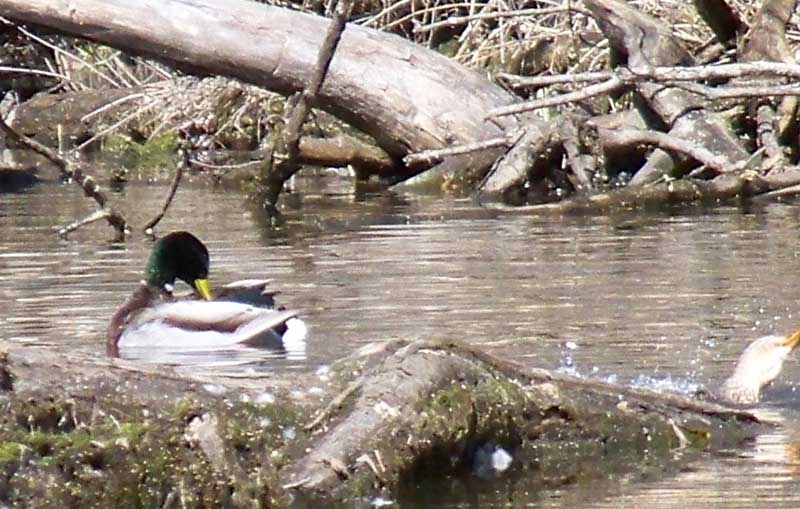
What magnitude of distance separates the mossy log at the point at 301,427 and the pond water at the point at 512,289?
165mm

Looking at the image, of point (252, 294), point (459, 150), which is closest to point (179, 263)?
point (252, 294)

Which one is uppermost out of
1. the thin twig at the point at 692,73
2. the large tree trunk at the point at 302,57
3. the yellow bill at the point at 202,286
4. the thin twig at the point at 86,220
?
the thin twig at the point at 692,73

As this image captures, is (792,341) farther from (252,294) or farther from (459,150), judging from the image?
(459,150)

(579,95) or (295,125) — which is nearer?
(579,95)

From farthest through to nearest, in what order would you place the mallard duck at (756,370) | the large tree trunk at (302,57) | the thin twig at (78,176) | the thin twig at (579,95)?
the large tree trunk at (302,57)
the thin twig at (78,176)
the thin twig at (579,95)
the mallard duck at (756,370)

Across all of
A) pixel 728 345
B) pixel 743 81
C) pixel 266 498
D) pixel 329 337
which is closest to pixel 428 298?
pixel 329 337

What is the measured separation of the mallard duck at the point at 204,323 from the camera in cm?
873

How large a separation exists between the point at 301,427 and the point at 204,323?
335 cm

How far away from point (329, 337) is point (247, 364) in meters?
0.41

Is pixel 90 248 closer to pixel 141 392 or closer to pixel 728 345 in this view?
pixel 728 345

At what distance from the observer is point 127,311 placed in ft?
29.9

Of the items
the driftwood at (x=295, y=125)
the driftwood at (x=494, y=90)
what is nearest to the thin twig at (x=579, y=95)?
the driftwood at (x=295, y=125)

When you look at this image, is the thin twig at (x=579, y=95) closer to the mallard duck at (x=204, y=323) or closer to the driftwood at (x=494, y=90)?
the mallard duck at (x=204, y=323)

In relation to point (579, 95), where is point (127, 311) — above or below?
below
